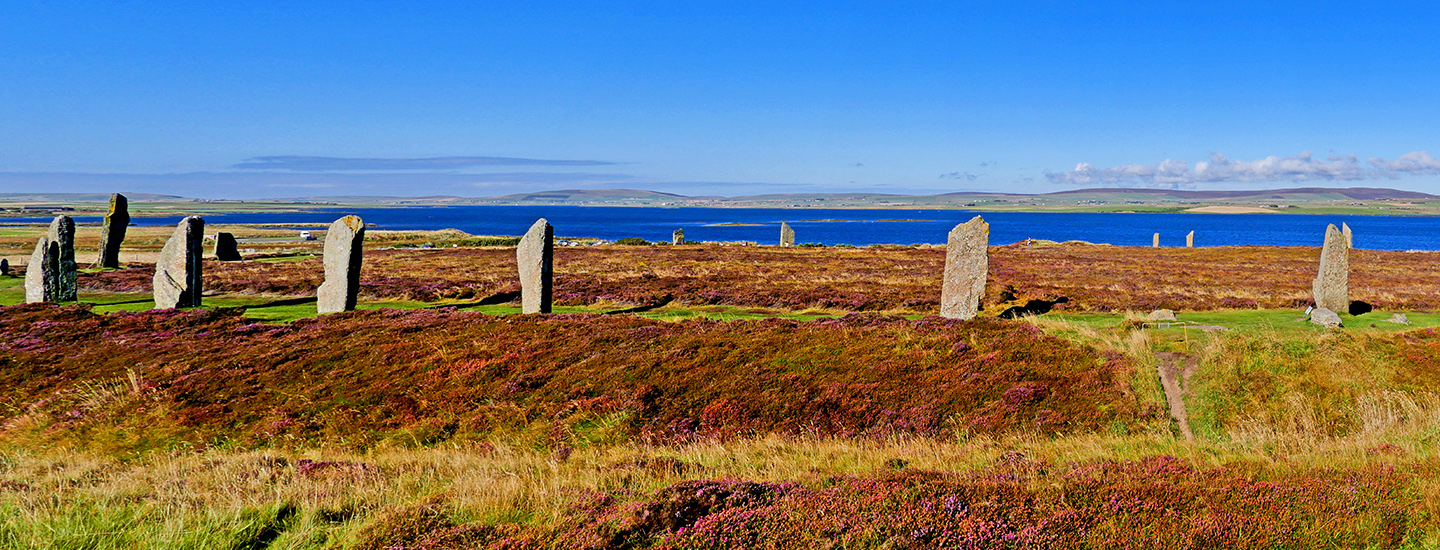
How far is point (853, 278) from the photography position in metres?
32.8

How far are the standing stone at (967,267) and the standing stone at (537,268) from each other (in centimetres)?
1107

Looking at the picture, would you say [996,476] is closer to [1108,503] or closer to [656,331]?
[1108,503]

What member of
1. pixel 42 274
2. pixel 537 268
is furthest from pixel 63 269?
pixel 537 268

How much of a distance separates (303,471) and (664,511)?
4.73m

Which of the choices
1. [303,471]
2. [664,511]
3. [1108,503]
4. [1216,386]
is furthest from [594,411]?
[1216,386]

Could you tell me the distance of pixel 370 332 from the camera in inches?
682

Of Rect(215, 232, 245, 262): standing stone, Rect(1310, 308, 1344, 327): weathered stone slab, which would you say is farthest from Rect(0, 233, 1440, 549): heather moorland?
Rect(215, 232, 245, 262): standing stone

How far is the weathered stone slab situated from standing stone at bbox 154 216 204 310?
29187 mm

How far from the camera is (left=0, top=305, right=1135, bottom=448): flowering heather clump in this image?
37.5ft

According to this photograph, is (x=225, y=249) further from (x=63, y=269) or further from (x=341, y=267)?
(x=341, y=267)

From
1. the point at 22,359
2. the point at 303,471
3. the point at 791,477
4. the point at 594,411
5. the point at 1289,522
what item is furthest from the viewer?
the point at 22,359

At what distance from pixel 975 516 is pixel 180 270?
946 inches

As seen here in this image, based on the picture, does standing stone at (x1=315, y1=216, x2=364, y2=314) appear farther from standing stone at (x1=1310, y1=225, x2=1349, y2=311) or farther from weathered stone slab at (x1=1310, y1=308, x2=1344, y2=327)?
standing stone at (x1=1310, y1=225, x2=1349, y2=311)

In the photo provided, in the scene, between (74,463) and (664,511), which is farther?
(74,463)
